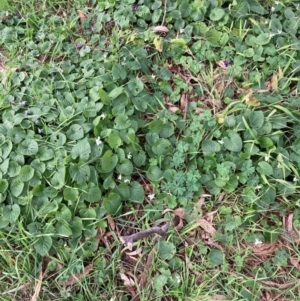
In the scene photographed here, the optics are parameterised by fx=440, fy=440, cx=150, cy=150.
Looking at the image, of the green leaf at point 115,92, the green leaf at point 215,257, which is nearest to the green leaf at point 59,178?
the green leaf at point 115,92

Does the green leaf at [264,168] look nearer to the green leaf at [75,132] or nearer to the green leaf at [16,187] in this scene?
the green leaf at [75,132]

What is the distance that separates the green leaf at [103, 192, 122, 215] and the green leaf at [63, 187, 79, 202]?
5.9 inches

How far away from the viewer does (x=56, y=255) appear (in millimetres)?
2236

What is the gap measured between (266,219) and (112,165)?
2.82ft

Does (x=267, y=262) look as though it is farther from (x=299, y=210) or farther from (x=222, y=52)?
(x=222, y=52)

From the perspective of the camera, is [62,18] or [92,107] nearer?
[92,107]

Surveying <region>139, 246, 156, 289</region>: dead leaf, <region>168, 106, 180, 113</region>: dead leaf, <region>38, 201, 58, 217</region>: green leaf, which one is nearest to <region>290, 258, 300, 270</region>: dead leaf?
<region>139, 246, 156, 289</region>: dead leaf

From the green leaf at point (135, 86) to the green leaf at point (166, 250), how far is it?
863mm

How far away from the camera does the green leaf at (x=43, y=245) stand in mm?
2180

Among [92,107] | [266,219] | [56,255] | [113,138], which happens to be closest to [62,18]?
[92,107]

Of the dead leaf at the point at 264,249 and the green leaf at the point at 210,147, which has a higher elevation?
the green leaf at the point at 210,147

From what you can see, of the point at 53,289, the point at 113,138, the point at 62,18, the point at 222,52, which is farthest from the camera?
the point at 62,18

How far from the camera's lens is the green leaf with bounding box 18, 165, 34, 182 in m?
2.28

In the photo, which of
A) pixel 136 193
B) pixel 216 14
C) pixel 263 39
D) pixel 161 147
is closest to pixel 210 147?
pixel 161 147
